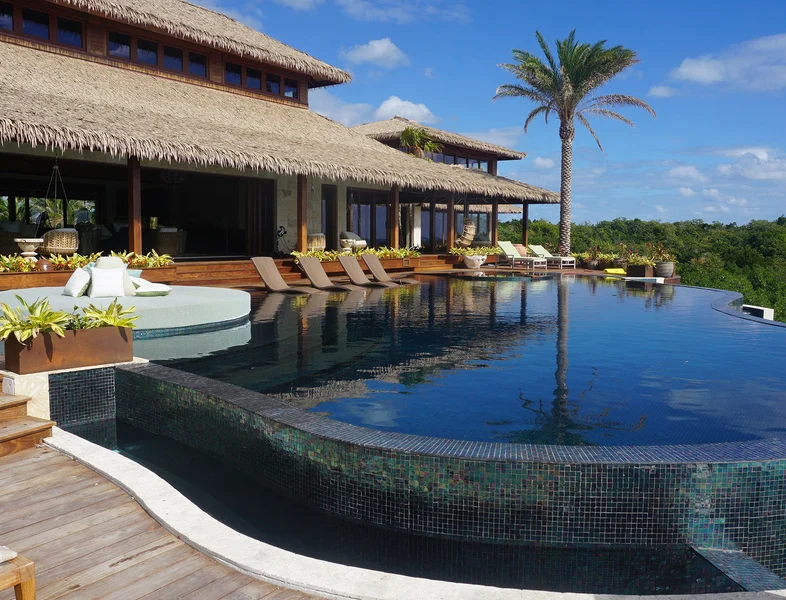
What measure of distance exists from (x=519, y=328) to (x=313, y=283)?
5.84 meters

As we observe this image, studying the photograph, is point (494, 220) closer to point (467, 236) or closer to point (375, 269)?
point (467, 236)

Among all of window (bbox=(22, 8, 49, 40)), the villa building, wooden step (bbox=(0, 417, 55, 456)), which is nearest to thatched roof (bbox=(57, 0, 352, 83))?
the villa building

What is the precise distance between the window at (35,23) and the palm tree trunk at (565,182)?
715 inches

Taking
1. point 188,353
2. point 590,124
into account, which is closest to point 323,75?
point 590,124

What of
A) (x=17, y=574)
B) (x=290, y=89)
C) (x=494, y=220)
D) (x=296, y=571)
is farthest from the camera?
(x=494, y=220)

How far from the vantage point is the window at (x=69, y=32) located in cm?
1520

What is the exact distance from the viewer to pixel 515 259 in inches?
904

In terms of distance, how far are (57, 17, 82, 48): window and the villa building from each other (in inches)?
0.9

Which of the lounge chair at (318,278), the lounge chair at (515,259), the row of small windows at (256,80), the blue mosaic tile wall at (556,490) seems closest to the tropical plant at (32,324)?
the blue mosaic tile wall at (556,490)

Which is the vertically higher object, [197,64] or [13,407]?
[197,64]

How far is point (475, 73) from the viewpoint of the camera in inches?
1044

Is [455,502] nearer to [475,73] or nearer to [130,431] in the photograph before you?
[130,431]

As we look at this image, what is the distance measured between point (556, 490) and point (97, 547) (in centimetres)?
222

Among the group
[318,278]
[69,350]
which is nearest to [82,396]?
[69,350]
